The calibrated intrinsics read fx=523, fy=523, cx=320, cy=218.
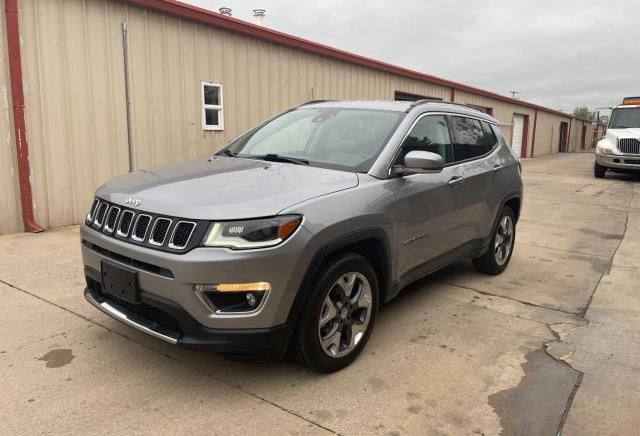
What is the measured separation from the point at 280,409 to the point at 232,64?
25.2 ft

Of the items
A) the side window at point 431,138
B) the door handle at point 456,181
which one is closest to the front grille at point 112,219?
the side window at point 431,138

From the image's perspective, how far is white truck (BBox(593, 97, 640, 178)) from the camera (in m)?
16.3

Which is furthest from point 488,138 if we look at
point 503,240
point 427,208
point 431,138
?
point 427,208

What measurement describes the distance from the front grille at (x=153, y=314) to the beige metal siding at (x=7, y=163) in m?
4.64

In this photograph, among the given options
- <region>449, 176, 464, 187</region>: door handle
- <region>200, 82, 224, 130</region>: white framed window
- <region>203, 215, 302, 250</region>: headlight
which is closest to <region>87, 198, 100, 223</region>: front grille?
<region>203, 215, 302, 250</region>: headlight

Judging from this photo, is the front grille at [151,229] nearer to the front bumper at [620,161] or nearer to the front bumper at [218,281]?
the front bumper at [218,281]

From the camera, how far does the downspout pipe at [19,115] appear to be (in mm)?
6426

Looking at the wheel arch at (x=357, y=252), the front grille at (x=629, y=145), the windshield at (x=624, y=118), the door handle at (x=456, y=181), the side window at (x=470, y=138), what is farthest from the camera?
the windshield at (x=624, y=118)

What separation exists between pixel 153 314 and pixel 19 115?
504cm

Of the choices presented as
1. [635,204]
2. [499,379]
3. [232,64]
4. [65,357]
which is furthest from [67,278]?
[635,204]

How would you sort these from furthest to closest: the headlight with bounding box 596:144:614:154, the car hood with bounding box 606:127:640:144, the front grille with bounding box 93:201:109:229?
the headlight with bounding box 596:144:614:154 → the car hood with bounding box 606:127:640:144 → the front grille with bounding box 93:201:109:229

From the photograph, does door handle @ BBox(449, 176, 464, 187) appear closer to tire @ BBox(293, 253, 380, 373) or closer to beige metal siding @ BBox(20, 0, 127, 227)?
tire @ BBox(293, 253, 380, 373)

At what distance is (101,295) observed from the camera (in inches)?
128

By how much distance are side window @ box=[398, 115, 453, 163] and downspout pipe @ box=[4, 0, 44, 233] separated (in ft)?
17.3
